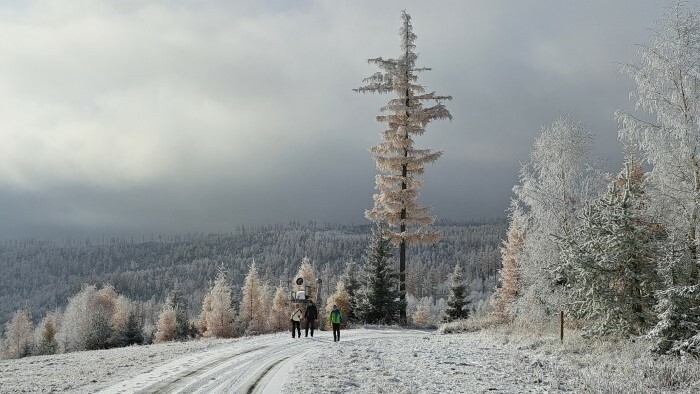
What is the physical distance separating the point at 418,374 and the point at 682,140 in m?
11.6

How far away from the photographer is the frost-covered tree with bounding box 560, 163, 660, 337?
15.6 metres

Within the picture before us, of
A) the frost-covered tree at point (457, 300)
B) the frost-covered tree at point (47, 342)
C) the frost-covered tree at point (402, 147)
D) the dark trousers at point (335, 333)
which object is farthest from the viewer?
the frost-covered tree at point (47, 342)

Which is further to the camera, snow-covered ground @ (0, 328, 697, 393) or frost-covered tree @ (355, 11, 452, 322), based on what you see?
frost-covered tree @ (355, 11, 452, 322)

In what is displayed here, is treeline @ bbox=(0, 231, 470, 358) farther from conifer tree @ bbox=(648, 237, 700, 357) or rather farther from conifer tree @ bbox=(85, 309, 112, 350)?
conifer tree @ bbox=(648, 237, 700, 357)

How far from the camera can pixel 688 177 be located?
15438mm

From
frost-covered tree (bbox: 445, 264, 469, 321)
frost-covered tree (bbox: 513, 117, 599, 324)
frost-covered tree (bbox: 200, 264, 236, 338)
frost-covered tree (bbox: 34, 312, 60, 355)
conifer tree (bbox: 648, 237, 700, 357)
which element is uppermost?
frost-covered tree (bbox: 513, 117, 599, 324)

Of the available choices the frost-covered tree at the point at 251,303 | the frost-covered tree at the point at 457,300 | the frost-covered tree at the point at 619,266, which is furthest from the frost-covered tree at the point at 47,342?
the frost-covered tree at the point at 619,266

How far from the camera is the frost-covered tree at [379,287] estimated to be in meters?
36.8

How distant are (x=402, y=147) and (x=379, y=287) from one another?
12.4 m

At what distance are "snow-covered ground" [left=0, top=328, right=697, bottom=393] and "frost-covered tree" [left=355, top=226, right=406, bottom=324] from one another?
53.8 feet

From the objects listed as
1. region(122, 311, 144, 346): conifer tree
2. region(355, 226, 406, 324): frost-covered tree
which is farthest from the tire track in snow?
region(122, 311, 144, 346): conifer tree

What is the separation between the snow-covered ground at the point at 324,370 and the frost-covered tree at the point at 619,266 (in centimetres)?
199

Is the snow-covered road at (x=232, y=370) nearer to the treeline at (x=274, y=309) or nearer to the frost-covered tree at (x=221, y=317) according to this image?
the treeline at (x=274, y=309)

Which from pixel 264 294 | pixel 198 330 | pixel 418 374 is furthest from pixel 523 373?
pixel 264 294
